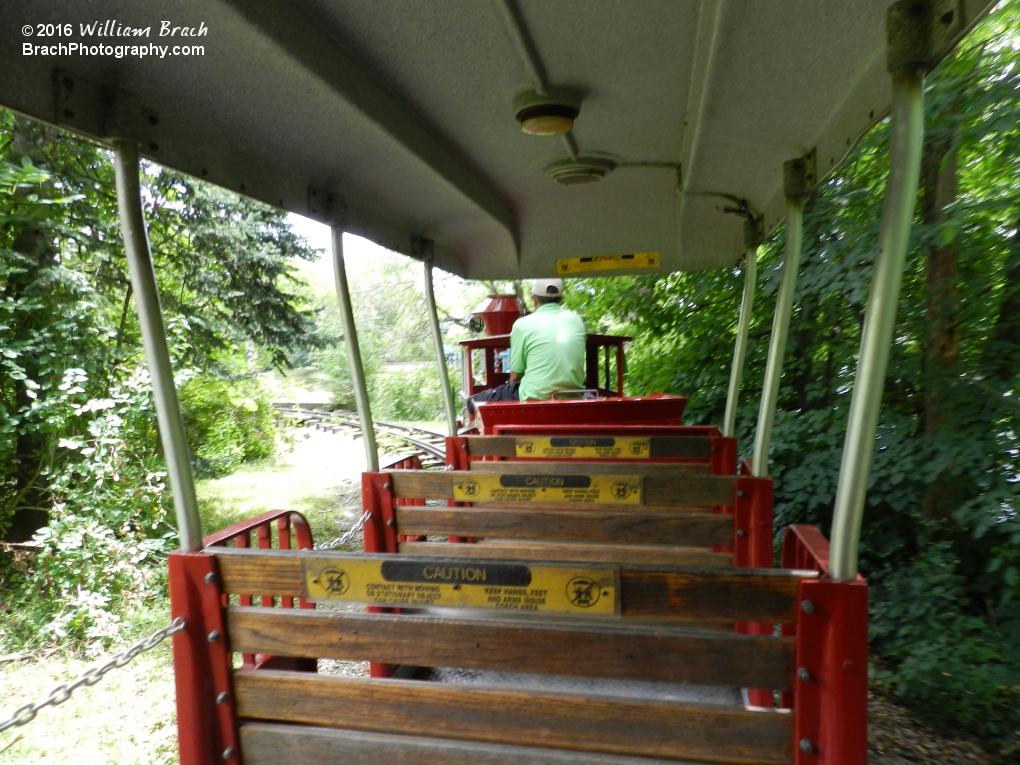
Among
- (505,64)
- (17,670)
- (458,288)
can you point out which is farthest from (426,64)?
(458,288)

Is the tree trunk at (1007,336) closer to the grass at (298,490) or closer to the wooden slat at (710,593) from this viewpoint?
the wooden slat at (710,593)

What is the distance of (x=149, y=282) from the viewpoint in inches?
70.7

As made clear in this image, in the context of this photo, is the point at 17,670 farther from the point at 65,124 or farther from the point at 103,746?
the point at 65,124

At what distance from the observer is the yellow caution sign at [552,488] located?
9.52 ft

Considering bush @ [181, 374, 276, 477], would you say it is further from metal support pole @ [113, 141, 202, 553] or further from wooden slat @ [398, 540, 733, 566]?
metal support pole @ [113, 141, 202, 553]

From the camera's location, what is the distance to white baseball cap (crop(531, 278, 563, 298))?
523cm

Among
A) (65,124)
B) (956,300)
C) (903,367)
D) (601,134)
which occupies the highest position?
(601,134)

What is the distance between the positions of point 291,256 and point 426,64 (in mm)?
8211

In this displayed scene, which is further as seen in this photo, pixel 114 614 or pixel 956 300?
pixel 114 614

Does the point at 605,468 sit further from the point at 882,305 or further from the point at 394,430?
the point at 394,430

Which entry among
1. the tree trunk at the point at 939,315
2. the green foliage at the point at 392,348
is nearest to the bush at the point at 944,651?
the tree trunk at the point at 939,315

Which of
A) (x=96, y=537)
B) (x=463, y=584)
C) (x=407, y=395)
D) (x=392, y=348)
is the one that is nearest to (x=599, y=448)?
(x=463, y=584)

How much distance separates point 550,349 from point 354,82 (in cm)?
298

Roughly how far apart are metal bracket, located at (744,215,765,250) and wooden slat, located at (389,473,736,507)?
138cm
